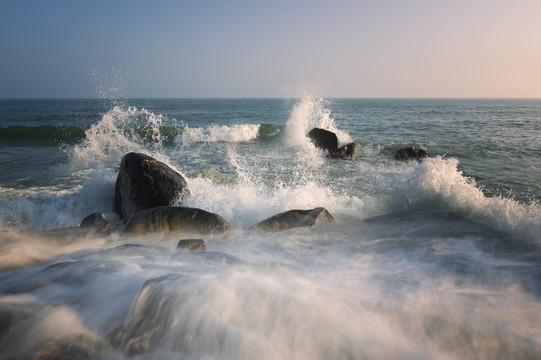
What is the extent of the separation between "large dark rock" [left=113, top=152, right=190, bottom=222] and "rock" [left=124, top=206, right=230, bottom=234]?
30.8 inches

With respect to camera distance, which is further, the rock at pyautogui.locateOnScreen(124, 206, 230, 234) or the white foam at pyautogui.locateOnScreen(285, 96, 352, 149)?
the white foam at pyautogui.locateOnScreen(285, 96, 352, 149)

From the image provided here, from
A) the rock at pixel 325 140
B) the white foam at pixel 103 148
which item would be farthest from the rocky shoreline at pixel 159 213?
the rock at pixel 325 140

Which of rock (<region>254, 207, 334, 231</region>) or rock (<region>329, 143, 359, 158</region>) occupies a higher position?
A: rock (<region>329, 143, 359, 158</region>)

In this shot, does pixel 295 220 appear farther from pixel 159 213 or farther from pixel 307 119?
pixel 307 119

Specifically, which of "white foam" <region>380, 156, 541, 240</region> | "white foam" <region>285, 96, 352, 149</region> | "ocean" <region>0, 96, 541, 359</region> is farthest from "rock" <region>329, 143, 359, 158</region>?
"ocean" <region>0, 96, 541, 359</region>

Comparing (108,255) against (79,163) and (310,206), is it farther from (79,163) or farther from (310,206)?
(79,163)

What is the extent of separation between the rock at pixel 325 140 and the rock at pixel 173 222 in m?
8.38

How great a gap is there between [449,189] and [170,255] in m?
5.46

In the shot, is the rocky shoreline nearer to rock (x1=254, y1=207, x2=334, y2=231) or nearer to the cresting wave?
rock (x1=254, y1=207, x2=334, y2=231)

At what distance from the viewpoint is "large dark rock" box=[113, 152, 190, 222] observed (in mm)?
5242

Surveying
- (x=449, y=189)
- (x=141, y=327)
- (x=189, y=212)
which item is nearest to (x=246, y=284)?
(x=141, y=327)

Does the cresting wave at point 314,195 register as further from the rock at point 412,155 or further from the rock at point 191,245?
the rock at point 191,245

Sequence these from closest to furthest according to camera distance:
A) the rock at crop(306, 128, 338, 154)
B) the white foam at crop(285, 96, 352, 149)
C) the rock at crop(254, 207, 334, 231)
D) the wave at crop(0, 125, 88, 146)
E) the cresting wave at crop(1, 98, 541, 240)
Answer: the rock at crop(254, 207, 334, 231) < the cresting wave at crop(1, 98, 541, 240) < the rock at crop(306, 128, 338, 154) < the white foam at crop(285, 96, 352, 149) < the wave at crop(0, 125, 88, 146)

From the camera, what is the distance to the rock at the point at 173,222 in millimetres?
4363
